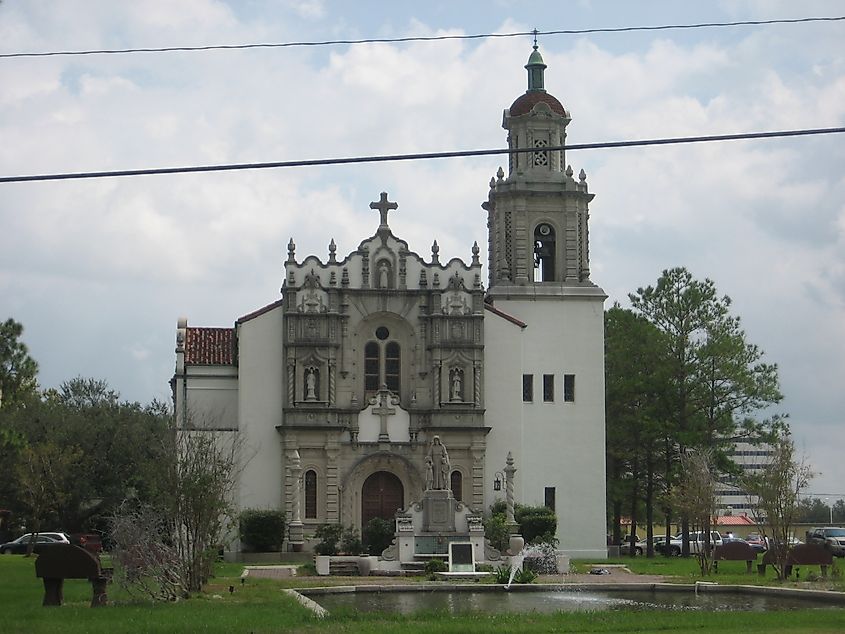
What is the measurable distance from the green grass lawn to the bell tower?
31701 mm

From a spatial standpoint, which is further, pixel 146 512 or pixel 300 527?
pixel 300 527

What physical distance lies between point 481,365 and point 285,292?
27.4 ft

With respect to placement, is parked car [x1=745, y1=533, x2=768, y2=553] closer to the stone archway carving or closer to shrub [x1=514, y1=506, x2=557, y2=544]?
shrub [x1=514, y1=506, x2=557, y2=544]

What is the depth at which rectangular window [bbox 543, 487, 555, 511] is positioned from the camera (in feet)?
184

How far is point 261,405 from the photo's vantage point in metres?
54.8

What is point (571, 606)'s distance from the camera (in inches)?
1113

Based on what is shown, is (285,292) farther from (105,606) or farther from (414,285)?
(105,606)

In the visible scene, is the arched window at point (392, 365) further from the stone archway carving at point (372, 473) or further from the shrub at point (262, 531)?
the shrub at point (262, 531)

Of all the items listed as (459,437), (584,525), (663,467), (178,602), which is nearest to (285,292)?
(459,437)

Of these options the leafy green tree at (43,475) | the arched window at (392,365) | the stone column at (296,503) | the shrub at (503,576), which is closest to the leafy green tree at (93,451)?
the leafy green tree at (43,475)

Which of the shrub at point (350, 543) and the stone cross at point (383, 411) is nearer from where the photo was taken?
the shrub at point (350, 543)

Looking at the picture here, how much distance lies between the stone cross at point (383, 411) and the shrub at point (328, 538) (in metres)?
4.13

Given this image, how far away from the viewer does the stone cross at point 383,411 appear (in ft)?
179

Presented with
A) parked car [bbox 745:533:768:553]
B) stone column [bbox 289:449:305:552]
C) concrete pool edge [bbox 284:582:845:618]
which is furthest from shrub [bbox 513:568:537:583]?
stone column [bbox 289:449:305:552]
